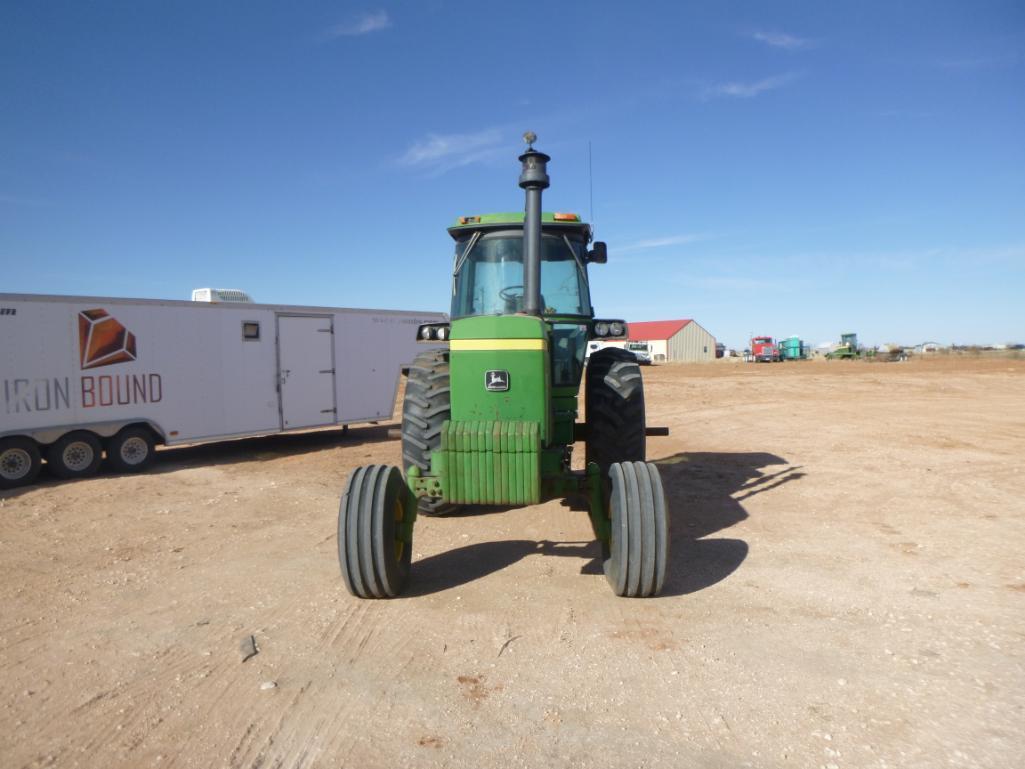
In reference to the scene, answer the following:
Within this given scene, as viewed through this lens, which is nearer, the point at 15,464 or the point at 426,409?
the point at 426,409

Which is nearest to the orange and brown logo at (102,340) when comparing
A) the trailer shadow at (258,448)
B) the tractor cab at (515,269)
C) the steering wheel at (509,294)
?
the trailer shadow at (258,448)

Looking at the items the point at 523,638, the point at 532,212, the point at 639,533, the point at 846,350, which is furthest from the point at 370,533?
the point at 846,350

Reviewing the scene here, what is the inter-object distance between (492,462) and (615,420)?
1.87 metres

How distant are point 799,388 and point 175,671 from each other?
84.6 feet

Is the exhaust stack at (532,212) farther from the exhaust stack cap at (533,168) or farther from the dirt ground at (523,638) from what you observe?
the dirt ground at (523,638)

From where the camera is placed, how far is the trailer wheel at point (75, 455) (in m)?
9.95

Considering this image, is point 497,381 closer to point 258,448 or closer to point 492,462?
point 492,462

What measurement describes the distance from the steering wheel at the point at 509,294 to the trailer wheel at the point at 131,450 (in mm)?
7329

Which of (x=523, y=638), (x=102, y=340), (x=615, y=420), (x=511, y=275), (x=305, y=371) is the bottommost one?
(x=523, y=638)

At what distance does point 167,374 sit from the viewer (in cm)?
1120

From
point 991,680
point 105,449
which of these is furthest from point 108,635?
point 105,449

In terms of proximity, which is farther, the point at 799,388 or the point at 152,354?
the point at 799,388

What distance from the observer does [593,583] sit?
5.29m

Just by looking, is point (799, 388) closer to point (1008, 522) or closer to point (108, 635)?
point (1008, 522)
